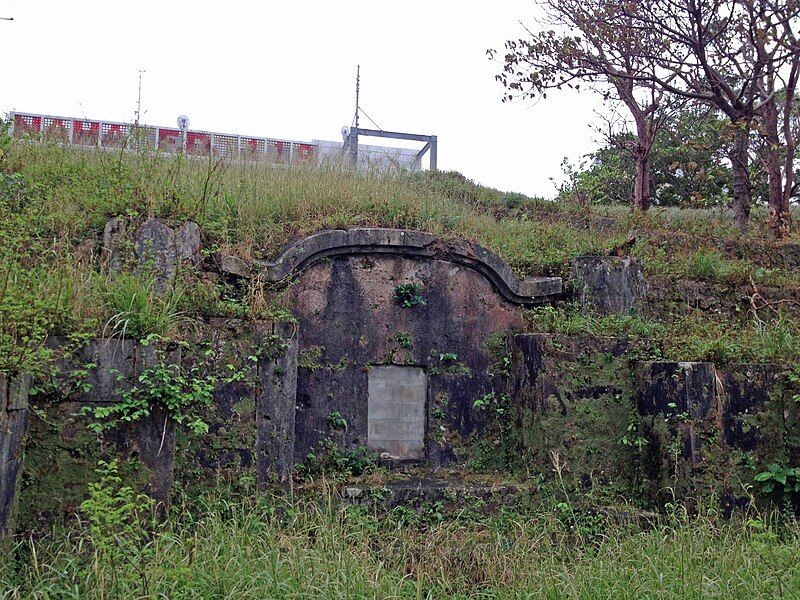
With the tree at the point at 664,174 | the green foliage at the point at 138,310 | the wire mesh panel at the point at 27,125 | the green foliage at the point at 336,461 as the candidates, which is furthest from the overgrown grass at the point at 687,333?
the tree at the point at 664,174

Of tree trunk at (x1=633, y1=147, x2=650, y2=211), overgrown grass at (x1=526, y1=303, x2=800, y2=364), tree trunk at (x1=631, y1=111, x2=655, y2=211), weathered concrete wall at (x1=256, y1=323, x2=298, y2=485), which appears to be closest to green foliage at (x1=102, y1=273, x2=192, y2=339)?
weathered concrete wall at (x1=256, y1=323, x2=298, y2=485)

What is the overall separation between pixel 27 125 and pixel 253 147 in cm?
385

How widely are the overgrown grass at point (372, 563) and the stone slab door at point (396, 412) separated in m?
1.43

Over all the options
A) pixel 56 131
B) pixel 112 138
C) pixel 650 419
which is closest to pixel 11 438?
pixel 650 419

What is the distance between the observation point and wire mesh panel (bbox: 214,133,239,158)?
11.8m

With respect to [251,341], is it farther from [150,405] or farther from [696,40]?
[696,40]

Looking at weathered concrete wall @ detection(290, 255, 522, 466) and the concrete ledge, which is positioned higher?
the concrete ledge

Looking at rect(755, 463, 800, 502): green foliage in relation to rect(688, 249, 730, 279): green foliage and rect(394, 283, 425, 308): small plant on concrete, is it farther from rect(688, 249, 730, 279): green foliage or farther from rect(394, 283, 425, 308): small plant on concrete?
rect(394, 283, 425, 308): small plant on concrete

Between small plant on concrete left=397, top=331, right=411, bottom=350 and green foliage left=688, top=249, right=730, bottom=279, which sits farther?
green foliage left=688, top=249, right=730, bottom=279

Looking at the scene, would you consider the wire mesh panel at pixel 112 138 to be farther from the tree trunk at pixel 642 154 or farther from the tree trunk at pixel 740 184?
the tree trunk at pixel 642 154

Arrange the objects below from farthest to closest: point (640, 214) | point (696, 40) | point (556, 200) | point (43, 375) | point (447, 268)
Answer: point (556, 200) → point (640, 214) → point (696, 40) → point (447, 268) → point (43, 375)

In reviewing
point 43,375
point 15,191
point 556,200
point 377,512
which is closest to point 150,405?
point 43,375

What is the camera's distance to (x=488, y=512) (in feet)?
24.7

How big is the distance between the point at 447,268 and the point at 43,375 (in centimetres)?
480
